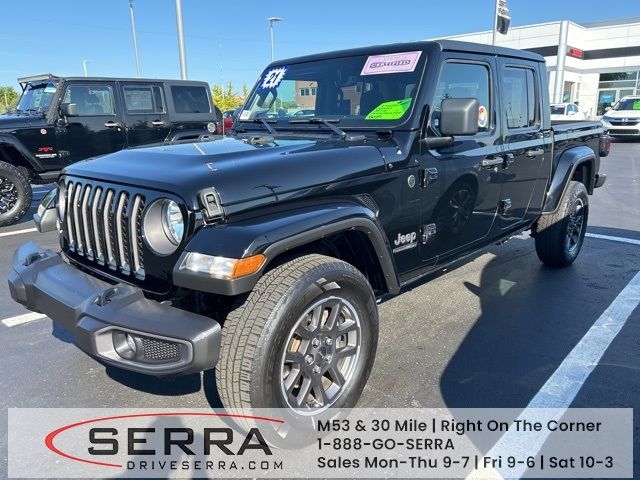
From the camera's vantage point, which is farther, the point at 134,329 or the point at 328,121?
the point at 328,121

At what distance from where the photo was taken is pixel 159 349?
7.03 feet

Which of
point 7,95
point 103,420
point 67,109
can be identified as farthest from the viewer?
point 7,95

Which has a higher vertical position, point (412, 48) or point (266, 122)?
point (412, 48)

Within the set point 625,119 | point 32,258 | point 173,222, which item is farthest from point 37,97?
point 625,119

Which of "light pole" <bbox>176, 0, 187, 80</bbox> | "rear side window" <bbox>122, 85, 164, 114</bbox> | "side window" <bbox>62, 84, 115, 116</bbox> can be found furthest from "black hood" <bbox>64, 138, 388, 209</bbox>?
"light pole" <bbox>176, 0, 187, 80</bbox>

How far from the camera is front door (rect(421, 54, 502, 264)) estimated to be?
125 inches

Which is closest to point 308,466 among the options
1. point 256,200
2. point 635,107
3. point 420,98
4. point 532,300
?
point 256,200

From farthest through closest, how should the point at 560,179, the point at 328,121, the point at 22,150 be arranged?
the point at 22,150, the point at 560,179, the point at 328,121

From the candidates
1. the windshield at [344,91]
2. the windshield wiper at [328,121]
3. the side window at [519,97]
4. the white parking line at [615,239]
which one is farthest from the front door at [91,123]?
the white parking line at [615,239]

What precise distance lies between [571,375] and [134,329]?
2563 millimetres

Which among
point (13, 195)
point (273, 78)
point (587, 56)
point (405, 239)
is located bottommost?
point (13, 195)

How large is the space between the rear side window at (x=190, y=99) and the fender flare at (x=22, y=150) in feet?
8.65

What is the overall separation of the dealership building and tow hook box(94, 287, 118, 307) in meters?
35.8

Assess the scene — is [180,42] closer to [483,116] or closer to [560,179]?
[560,179]
